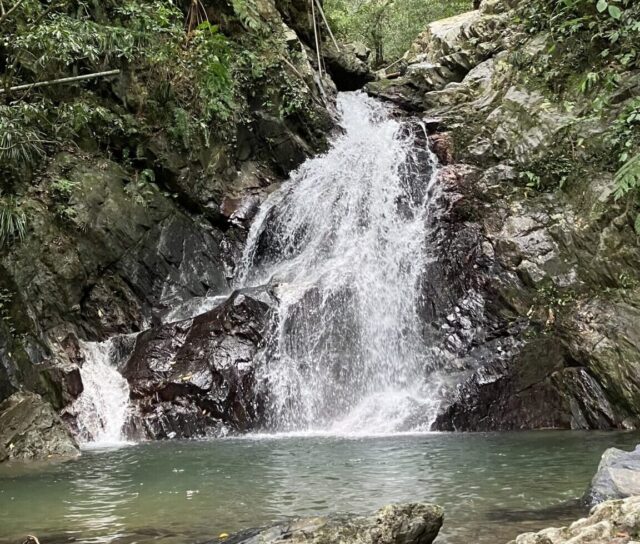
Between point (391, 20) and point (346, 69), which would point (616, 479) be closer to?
point (346, 69)

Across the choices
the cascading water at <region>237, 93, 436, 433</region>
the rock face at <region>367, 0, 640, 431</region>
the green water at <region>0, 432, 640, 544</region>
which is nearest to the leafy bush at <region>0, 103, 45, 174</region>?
the green water at <region>0, 432, 640, 544</region>

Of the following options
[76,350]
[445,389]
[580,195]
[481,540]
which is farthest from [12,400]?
[580,195]

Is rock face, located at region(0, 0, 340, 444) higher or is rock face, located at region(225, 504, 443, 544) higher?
rock face, located at region(0, 0, 340, 444)

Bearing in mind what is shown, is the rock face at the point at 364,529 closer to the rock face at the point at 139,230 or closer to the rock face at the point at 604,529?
the rock face at the point at 604,529

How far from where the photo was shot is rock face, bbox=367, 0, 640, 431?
9922 millimetres

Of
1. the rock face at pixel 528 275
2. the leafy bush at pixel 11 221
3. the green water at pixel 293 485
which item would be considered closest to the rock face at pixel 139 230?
the leafy bush at pixel 11 221

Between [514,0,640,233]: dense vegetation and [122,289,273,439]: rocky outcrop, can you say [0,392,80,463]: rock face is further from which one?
[514,0,640,233]: dense vegetation

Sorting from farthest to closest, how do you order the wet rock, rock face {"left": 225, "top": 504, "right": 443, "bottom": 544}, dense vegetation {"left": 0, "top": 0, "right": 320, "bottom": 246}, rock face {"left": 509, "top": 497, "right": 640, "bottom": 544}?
1. the wet rock
2. dense vegetation {"left": 0, "top": 0, "right": 320, "bottom": 246}
3. rock face {"left": 225, "top": 504, "right": 443, "bottom": 544}
4. rock face {"left": 509, "top": 497, "right": 640, "bottom": 544}

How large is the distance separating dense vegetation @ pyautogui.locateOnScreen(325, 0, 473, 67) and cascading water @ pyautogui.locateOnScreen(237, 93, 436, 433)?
45.3 feet

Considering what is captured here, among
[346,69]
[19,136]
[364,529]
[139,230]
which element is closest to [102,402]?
[139,230]

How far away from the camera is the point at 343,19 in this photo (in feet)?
81.2

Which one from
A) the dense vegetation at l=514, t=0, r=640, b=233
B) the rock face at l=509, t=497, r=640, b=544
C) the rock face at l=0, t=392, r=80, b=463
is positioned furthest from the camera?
the dense vegetation at l=514, t=0, r=640, b=233

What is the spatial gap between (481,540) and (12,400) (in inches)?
302

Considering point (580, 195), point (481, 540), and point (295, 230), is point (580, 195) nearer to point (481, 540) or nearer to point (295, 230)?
point (295, 230)
